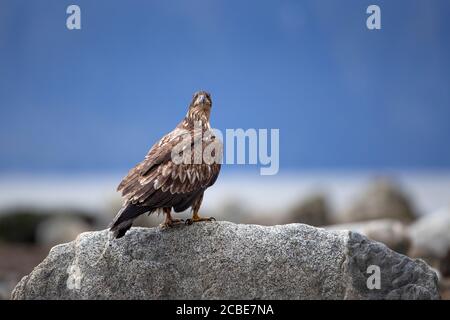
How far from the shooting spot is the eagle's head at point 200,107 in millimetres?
9898

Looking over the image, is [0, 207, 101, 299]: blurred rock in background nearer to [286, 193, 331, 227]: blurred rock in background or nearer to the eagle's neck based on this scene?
[286, 193, 331, 227]: blurred rock in background

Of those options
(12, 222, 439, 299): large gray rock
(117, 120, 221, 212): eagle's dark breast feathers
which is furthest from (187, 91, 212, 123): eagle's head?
(12, 222, 439, 299): large gray rock

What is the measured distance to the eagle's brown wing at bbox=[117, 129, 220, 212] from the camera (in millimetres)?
9062

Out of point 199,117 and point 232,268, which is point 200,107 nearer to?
point 199,117

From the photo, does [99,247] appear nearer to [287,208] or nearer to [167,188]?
[167,188]

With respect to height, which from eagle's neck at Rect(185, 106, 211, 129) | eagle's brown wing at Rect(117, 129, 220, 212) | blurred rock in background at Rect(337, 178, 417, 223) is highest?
eagle's neck at Rect(185, 106, 211, 129)

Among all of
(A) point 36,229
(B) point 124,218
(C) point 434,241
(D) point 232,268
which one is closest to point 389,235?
(C) point 434,241

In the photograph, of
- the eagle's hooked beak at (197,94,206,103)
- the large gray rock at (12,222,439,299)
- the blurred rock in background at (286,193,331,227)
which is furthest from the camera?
the blurred rock in background at (286,193,331,227)

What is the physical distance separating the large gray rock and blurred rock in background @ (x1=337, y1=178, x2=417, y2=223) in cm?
1352

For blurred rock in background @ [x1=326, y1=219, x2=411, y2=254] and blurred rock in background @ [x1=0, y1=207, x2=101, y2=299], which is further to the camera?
blurred rock in background @ [x1=0, y1=207, x2=101, y2=299]
